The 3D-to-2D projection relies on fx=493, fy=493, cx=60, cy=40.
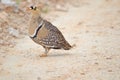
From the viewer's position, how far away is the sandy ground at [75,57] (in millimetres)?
8289

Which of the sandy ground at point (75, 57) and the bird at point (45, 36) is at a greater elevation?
the bird at point (45, 36)

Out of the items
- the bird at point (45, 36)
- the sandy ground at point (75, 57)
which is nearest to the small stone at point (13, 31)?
the sandy ground at point (75, 57)

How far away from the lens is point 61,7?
1619 centimetres

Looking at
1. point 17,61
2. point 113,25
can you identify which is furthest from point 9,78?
point 113,25

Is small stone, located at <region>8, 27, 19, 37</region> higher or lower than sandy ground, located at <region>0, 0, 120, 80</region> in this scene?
higher

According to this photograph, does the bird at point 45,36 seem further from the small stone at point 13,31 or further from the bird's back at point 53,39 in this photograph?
the small stone at point 13,31

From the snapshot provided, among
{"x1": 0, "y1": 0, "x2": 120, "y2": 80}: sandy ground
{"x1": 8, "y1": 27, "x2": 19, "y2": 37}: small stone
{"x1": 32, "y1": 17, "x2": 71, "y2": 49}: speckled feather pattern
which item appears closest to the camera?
{"x1": 0, "y1": 0, "x2": 120, "y2": 80}: sandy ground

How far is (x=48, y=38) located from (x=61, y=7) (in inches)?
265

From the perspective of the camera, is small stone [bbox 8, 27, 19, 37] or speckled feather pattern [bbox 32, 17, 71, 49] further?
small stone [bbox 8, 27, 19, 37]

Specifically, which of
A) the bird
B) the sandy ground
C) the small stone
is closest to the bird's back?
the bird

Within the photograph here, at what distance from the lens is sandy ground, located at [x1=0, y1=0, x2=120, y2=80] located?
8.29 meters

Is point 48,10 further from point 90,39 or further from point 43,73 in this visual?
point 43,73

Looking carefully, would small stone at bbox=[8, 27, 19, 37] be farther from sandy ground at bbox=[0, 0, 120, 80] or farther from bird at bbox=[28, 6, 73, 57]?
bird at bbox=[28, 6, 73, 57]

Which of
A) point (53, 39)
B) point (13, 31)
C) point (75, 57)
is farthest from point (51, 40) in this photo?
point (13, 31)
